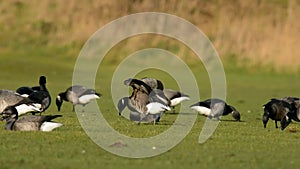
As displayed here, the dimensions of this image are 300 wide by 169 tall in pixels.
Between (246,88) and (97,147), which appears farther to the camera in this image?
(246,88)

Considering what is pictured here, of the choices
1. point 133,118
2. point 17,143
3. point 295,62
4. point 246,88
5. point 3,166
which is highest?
point 295,62

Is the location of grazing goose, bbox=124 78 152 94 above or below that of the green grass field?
above

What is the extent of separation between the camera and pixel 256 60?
48531 millimetres

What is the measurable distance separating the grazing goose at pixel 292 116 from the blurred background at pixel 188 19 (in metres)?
27.2

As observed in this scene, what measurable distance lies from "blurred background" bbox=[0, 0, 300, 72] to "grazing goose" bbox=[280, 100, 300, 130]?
1071 inches

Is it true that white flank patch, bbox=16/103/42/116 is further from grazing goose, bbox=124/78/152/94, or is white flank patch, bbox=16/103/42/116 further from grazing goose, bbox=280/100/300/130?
grazing goose, bbox=280/100/300/130

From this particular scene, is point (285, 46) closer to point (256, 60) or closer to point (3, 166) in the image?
point (256, 60)

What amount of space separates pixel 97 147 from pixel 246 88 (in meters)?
26.3

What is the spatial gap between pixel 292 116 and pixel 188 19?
34629 mm

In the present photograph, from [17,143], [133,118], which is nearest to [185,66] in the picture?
[133,118]

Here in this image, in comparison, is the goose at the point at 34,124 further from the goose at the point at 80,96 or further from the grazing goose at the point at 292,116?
the goose at the point at 80,96

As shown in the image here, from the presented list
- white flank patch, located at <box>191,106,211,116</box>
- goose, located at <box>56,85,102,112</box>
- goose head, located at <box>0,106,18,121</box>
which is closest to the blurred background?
goose, located at <box>56,85,102,112</box>

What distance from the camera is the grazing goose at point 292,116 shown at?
1970 centimetres

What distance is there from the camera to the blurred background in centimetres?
4941
